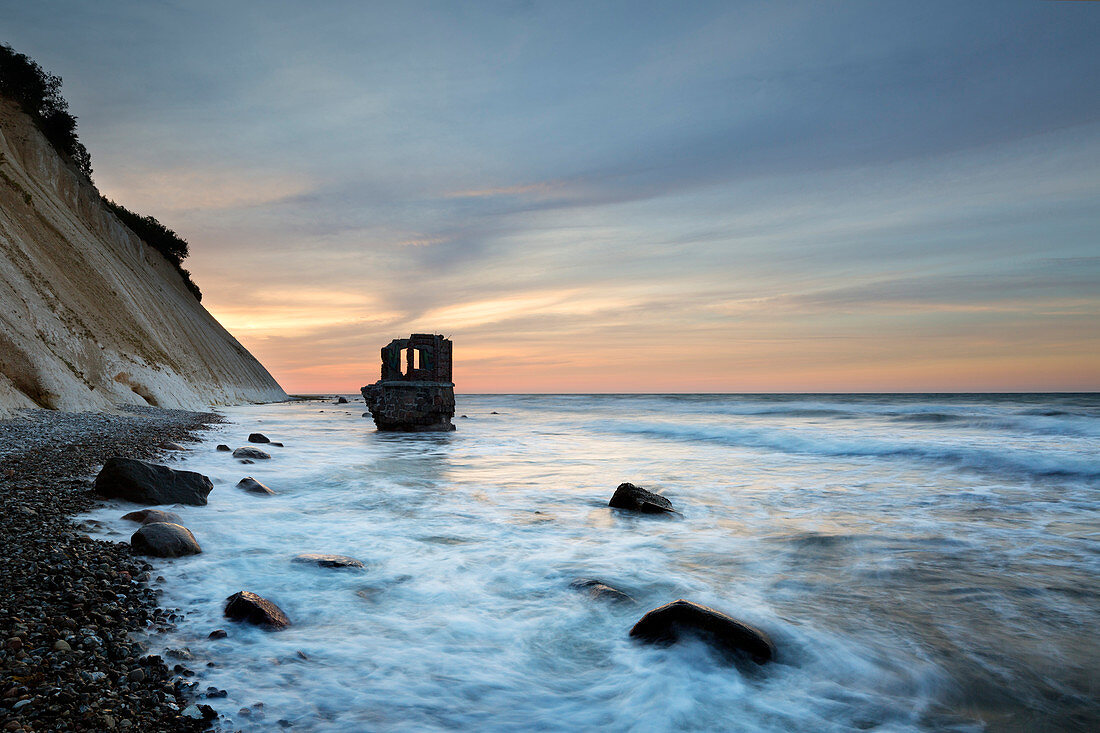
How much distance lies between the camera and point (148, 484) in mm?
6516

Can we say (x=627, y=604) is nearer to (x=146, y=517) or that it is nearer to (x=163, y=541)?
(x=163, y=541)

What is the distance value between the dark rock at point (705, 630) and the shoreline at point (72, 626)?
9.04 ft

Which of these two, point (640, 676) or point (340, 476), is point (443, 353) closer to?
point (340, 476)

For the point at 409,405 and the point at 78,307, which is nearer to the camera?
the point at 78,307

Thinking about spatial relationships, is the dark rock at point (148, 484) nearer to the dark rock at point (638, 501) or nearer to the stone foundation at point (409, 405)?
the dark rock at point (638, 501)

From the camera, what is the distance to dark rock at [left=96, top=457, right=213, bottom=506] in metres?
6.22

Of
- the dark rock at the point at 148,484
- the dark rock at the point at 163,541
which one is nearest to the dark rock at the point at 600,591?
the dark rock at the point at 163,541

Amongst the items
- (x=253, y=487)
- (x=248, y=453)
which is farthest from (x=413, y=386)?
(x=253, y=487)

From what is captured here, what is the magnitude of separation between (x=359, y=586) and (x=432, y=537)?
5.97 feet

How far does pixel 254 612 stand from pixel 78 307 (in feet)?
68.3

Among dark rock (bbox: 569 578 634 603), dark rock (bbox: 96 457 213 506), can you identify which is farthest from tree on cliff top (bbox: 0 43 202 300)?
dark rock (bbox: 569 578 634 603)

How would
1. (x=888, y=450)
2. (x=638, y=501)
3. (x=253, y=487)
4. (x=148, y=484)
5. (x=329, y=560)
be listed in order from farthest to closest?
(x=888, y=450), (x=253, y=487), (x=638, y=501), (x=148, y=484), (x=329, y=560)

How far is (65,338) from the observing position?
15.9m

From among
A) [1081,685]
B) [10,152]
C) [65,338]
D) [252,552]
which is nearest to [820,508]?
[1081,685]
